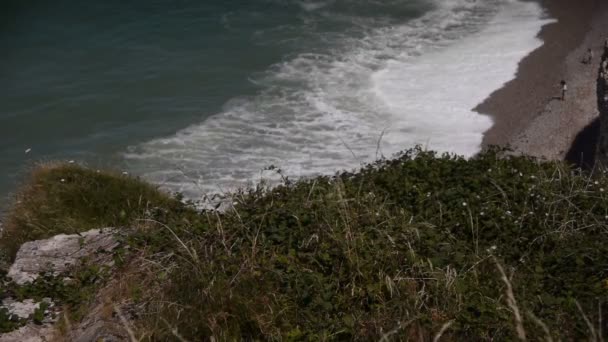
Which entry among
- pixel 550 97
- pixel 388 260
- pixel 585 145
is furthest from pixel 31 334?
pixel 550 97

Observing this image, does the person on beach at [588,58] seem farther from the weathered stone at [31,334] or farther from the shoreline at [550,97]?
the weathered stone at [31,334]

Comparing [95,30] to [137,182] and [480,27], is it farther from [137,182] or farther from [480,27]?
[137,182]

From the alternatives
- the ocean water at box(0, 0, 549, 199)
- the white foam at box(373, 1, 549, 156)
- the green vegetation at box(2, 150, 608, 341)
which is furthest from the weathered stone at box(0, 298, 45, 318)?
the white foam at box(373, 1, 549, 156)

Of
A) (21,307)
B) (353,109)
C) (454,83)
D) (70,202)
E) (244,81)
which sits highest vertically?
(21,307)

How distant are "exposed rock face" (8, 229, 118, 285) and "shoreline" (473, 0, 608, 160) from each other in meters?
14.7

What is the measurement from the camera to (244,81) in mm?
26797

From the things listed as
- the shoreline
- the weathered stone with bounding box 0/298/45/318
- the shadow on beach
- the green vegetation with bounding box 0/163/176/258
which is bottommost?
the shadow on beach

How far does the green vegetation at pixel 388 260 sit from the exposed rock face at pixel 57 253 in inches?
16.0

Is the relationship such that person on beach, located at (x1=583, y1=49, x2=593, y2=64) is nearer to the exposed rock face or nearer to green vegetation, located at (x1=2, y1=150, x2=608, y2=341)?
green vegetation, located at (x1=2, y1=150, x2=608, y2=341)

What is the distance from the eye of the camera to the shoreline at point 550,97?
859 inches

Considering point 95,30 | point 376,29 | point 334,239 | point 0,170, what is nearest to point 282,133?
point 0,170

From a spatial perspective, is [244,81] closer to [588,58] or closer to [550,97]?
[550,97]

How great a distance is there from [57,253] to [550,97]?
19.8 m

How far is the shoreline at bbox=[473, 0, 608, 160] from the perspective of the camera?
2183cm
